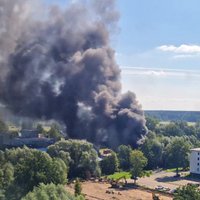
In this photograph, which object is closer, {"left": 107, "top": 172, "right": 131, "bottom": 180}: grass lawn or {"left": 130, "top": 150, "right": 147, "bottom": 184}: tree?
{"left": 130, "top": 150, "right": 147, "bottom": 184}: tree

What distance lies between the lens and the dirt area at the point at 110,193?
4038 cm

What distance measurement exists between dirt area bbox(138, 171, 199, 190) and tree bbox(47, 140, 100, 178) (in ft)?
18.9

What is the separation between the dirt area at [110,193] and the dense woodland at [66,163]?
332cm

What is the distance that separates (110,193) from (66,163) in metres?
7.48

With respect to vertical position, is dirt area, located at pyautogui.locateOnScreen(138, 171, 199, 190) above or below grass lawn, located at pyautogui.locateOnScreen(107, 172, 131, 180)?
below

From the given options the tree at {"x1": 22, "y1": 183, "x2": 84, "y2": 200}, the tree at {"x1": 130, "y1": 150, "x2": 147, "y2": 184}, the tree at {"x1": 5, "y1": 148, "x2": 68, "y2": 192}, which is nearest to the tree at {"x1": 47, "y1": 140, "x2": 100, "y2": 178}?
the tree at {"x1": 130, "y1": 150, "x2": 147, "y2": 184}

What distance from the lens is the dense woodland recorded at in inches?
1264

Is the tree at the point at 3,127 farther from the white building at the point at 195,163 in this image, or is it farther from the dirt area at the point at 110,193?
the white building at the point at 195,163

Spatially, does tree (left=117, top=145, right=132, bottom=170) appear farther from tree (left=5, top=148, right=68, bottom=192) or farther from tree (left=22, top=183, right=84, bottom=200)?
tree (left=22, top=183, right=84, bottom=200)

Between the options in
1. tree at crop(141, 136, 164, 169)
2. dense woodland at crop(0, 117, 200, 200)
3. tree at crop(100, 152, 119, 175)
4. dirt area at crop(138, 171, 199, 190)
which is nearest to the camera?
dense woodland at crop(0, 117, 200, 200)

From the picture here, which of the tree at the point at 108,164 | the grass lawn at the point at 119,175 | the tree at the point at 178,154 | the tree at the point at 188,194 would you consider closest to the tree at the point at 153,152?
the tree at the point at 178,154

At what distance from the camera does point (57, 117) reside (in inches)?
2980

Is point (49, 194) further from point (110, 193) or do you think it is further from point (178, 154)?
point (178, 154)

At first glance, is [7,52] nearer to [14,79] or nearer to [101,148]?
[14,79]
